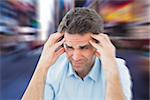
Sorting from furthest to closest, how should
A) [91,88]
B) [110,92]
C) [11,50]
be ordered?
[11,50]
[91,88]
[110,92]

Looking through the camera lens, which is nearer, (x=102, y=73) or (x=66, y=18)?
(x=66, y=18)

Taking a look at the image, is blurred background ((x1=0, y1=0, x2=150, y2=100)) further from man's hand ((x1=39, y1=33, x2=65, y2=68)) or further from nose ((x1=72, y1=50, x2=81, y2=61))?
nose ((x1=72, y1=50, x2=81, y2=61))

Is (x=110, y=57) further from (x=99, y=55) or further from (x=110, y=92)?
(x=110, y=92)

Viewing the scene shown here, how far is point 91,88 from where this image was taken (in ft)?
5.22

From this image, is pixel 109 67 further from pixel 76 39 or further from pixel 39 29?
pixel 39 29

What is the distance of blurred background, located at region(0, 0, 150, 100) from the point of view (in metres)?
2.44

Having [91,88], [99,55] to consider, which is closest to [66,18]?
[99,55]

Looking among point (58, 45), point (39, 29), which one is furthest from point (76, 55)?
point (39, 29)

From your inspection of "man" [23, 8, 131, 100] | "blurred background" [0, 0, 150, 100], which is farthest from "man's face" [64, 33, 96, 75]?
"blurred background" [0, 0, 150, 100]

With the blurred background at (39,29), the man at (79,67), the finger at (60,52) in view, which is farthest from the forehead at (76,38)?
the blurred background at (39,29)

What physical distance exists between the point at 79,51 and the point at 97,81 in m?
0.19

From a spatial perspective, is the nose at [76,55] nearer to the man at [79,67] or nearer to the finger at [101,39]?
the man at [79,67]

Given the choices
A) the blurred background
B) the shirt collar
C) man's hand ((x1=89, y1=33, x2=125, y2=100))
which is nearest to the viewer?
man's hand ((x1=89, y1=33, x2=125, y2=100))

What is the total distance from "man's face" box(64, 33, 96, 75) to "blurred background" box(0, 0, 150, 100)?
3.00ft
